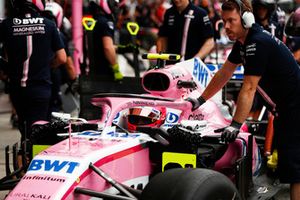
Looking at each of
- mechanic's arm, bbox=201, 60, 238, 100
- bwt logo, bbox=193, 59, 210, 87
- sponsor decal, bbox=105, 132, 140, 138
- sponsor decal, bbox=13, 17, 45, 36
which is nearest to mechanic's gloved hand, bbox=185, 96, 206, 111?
mechanic's arm, bbox=201, 60, 238, 100

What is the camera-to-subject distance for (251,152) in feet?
18.2

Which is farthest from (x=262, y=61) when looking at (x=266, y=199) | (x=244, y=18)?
(x=266, y=199)

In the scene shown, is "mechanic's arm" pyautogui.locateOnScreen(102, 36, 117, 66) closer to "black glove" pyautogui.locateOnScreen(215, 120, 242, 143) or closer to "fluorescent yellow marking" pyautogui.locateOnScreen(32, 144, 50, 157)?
"fluorescent yellow marking" pyautogui.locateOnScreen(32, 144, 50, 157)

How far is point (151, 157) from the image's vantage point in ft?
17.0

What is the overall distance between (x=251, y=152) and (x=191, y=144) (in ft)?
2.46

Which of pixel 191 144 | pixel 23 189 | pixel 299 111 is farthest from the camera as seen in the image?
pixel 299 111

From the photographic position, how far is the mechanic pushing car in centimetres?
522

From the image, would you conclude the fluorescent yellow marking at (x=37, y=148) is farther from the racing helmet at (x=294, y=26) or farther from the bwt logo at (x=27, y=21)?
the racing helmet at (x=294, y=26)

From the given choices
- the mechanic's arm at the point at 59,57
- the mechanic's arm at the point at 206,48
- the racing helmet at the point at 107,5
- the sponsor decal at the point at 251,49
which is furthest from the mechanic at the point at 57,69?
the sponsor decal at the point at 251,49

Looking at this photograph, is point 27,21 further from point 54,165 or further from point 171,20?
point 171,20

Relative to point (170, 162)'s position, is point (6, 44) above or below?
above

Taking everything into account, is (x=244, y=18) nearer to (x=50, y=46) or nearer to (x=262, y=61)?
(x=262, y=61)

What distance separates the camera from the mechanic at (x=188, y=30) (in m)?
8.59

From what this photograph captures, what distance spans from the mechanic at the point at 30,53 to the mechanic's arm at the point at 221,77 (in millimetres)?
1655
